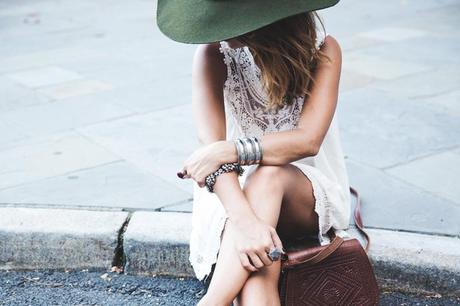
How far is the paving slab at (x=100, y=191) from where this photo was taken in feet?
11.0

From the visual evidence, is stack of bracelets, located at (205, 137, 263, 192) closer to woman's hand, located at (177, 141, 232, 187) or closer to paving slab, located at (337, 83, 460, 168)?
woman's hand, located at (177, 141, 232, 187)

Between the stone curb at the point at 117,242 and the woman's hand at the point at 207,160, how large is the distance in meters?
0.61

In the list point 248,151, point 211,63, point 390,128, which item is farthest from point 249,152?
point 390,128

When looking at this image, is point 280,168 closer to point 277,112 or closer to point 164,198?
point 277,112

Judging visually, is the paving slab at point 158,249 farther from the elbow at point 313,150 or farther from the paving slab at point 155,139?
the elbow at point 313,150

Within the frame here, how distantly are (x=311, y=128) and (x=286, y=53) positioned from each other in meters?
0.30

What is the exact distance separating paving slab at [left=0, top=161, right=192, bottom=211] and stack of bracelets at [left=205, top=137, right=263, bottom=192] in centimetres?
94

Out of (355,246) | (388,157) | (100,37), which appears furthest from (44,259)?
(100,37)

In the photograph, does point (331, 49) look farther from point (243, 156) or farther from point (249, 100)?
point (243, 156)

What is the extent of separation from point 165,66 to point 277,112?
3.41 meters

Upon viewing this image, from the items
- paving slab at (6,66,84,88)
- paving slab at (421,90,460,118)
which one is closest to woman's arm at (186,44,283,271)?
paving slab at (421,90,460,118)

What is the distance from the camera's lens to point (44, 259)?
3.09 metres

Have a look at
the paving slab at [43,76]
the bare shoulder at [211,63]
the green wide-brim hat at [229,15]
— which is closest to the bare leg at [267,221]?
the bare shoulder at [211,63]

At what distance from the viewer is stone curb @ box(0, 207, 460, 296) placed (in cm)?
286
